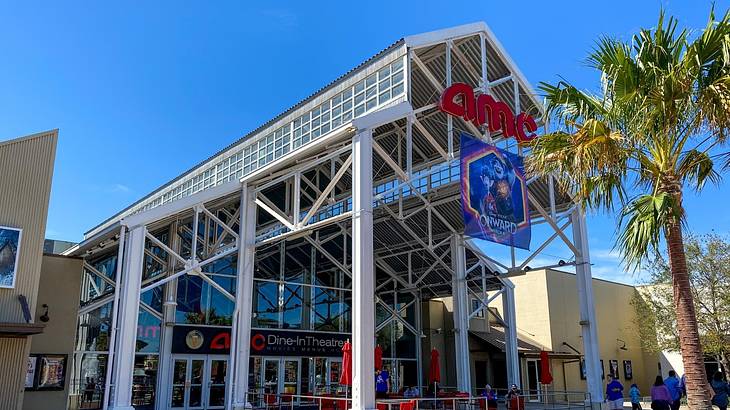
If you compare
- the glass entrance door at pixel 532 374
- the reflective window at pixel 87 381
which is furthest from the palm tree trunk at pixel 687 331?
the glass entrance door at pixel 532 374

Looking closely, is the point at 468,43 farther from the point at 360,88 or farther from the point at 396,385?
the point at 396,385

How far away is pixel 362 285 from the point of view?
13633mm

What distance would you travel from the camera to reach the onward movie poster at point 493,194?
54.5 ft

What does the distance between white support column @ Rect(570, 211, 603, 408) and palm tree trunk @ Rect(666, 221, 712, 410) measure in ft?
38.8

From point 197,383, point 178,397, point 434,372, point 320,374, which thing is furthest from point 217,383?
point 434,372

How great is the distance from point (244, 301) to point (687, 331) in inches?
514

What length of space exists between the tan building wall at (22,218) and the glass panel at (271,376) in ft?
33.0

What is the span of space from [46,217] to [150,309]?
6540 millimetres

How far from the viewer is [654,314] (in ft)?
105

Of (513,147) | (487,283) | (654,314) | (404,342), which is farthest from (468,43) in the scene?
(654,314)

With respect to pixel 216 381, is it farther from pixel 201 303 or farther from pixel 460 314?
pixel 460 314

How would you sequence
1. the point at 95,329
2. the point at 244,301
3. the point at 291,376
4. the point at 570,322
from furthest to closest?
the point at 570,322
the point at 291,376
the point at 95,329
the point at 244,301

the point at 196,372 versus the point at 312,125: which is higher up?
the point at 312,125

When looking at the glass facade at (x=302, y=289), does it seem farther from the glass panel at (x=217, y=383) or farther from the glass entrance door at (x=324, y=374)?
the glass panel at (x=217, y=383)
